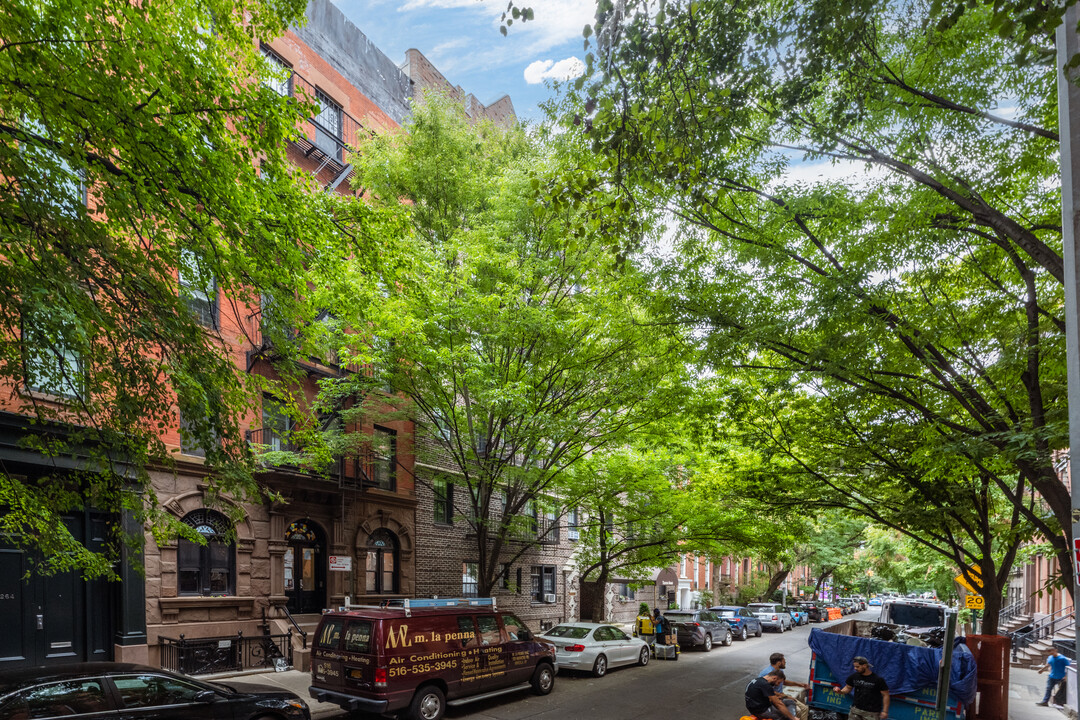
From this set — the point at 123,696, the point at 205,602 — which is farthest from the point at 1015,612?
the point at 123,696

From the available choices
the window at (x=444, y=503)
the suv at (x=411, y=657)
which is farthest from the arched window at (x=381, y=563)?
the suv at (x=411, y=657)

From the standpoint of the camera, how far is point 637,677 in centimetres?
1827

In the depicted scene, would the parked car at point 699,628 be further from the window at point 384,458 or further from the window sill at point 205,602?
the window sill at point 205,602

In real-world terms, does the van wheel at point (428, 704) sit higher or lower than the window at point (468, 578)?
higher

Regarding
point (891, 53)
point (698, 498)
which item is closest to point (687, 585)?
point (698, 498)

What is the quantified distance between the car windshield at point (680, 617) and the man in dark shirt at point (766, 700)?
56.8 ft

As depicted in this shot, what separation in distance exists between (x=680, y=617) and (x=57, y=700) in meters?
23.0

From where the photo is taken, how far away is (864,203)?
9.62 m

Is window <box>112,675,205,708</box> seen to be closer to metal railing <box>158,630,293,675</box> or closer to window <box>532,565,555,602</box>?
metal railing <box>158,630,293,675</box>

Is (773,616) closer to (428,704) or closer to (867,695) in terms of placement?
(867,695)

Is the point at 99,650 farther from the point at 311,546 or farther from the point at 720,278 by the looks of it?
the point at 720,278

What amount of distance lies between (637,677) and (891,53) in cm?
1547

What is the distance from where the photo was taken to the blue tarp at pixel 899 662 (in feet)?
37.1

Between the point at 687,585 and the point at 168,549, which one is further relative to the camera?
the point at 687,585
